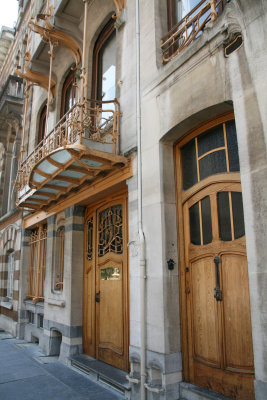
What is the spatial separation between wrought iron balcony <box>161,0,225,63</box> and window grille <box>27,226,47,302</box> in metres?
→ 6.75

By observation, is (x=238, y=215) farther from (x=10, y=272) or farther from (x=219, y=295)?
(x=10, y=272)

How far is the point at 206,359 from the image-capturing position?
4.16m

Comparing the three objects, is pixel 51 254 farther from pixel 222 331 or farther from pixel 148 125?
pixel 222 331

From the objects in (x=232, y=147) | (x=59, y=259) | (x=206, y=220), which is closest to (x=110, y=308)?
(x=59, y=259)

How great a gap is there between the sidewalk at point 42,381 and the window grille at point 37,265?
2220 mm

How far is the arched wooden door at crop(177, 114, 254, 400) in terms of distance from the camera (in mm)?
3801

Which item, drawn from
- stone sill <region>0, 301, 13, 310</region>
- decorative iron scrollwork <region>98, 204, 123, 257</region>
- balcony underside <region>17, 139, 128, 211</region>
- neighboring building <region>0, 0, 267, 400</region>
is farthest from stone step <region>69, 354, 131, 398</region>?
stone sill <region>0, 301, 13, 310</region>

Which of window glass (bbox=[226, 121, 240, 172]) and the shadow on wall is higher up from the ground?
window glass (bbox=[226, 121, 240, 172])

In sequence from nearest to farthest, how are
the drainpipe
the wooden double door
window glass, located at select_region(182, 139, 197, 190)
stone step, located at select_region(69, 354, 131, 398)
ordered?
the drainpipe → window glass, located at select_region(182, 139, 197, 190) → stone step, located at select_region(69, 354, 131, 398) → the wooden double door

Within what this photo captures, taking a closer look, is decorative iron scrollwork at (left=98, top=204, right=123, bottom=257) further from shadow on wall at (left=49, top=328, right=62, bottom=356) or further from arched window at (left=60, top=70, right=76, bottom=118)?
arched window at (left=60, top=70, right=76, bottom=118)

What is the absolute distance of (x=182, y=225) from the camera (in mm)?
4848

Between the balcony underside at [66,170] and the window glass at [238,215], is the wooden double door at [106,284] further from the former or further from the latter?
the window glass at [238,215]

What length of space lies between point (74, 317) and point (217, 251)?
4.34m

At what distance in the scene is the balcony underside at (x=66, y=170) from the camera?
5.33 m
